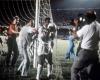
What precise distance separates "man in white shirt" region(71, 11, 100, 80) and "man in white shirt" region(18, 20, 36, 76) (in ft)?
3.66

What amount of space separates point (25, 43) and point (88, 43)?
138 cm

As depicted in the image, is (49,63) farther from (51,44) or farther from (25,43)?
(25,43)

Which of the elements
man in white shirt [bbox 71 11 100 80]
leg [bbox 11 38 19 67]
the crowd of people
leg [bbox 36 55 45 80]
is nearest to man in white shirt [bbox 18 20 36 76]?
the crowd of people

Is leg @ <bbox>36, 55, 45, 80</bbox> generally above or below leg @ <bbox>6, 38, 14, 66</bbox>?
below

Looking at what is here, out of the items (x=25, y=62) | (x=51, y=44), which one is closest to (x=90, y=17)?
(x=51, y=44)

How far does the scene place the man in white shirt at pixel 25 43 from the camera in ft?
24.8

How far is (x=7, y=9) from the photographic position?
328 inches

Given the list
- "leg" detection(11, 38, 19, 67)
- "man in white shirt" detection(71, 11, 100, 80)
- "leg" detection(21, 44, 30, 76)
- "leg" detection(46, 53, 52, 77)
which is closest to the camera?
"man in white shirt" detection(71, 11, 100, 80)

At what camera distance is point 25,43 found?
7.64 metres

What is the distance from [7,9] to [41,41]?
1.28 meters

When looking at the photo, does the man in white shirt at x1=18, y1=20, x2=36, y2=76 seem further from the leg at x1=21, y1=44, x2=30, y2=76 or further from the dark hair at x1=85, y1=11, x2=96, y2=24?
the dark hair at x1=85, y1=11, x2=96, y2=24

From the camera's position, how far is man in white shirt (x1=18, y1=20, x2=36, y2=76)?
7.55m

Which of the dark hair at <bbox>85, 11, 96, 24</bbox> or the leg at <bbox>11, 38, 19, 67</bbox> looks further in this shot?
the leg at <bbox>11, 38, 19, 67</bbox>

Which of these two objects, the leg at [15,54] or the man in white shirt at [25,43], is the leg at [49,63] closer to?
the man in white shirt at [25,43]
